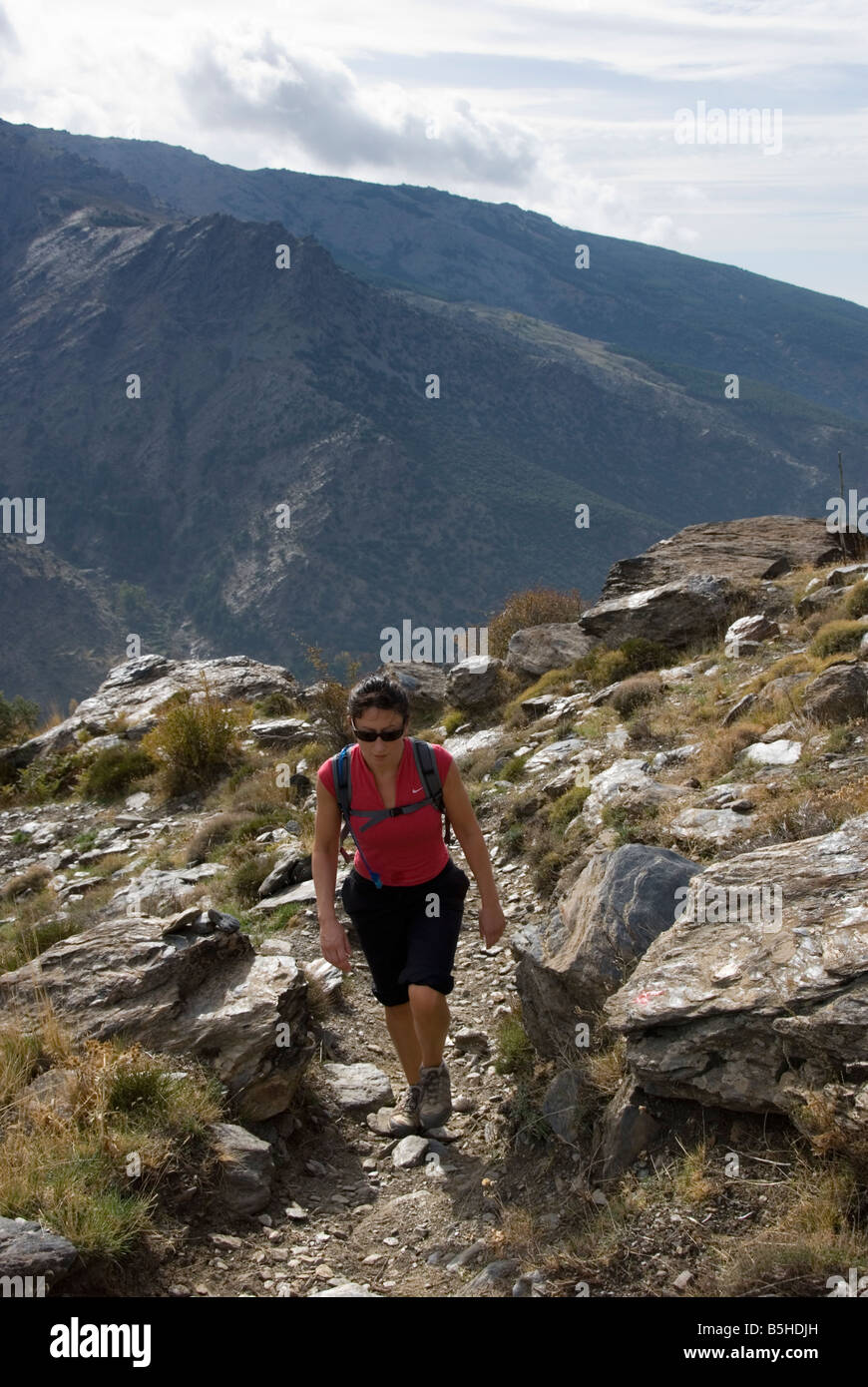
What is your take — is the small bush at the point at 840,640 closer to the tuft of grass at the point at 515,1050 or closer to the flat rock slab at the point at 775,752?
the flat rock slab at the point at 775,752

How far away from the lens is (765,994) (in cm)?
364

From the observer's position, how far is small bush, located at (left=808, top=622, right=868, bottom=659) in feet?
31.3

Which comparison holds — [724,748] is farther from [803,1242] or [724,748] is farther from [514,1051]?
[803,1242]

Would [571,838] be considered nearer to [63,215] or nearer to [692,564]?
[692,564]

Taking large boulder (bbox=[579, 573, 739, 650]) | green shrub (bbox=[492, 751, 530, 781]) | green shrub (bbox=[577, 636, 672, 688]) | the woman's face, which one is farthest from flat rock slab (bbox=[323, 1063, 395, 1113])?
large boulder (bbox=[579, 573, 739, 650])

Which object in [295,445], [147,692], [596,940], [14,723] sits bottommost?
[14,723]

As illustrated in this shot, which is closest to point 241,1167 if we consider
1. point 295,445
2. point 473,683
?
point 473,683

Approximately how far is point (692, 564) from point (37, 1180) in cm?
1454

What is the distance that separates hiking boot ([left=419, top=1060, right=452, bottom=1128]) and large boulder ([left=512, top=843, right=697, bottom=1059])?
49cm

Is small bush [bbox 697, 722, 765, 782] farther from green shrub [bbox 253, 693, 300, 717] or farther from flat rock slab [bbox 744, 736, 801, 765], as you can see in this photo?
green shrub [bbox 253, 693, 300, 717]

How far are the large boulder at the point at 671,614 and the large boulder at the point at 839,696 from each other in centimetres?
553

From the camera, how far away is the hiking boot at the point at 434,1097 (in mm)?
4656

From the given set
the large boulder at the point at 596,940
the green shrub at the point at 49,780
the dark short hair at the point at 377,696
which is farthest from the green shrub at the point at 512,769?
the green shrub at the point at 49,780

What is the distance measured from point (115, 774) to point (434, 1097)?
36.8 ft
